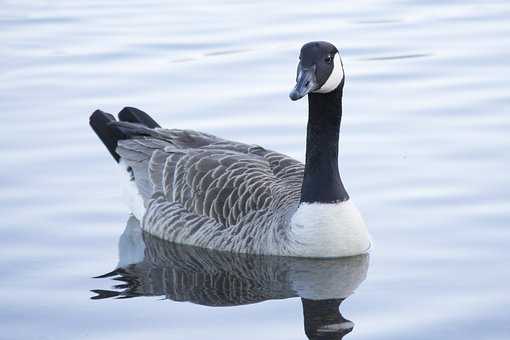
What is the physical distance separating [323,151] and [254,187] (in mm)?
654

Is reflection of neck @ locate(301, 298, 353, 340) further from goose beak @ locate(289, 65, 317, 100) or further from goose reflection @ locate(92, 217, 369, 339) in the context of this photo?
goose beak @ locate(289, 65, 317, 100)

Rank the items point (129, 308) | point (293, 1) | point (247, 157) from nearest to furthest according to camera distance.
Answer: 1. point (129, 308)
2. point (247, 157)
3. point (293, 1)

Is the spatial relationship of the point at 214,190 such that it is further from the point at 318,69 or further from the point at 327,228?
the point at 318,69

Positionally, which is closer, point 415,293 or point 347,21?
point 415,293

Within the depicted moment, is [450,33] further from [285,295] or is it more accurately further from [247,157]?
[285,295]

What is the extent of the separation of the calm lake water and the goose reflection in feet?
0.08

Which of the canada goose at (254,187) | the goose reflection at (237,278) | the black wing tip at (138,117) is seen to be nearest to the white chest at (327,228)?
the canada goose at (254,187)

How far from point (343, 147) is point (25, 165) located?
9.76ft

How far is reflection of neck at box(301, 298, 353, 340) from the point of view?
8258 millimetres

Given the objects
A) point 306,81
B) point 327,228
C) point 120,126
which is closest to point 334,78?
point 306,81

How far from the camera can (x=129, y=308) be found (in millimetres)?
8812

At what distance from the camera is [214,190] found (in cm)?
1042

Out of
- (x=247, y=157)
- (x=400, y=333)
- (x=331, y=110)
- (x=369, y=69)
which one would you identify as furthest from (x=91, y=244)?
(x=369, y=69)

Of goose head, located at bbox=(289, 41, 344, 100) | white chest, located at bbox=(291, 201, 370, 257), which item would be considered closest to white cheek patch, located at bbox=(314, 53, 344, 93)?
goose head, located at bbox=(289, 41, 344, 100)
